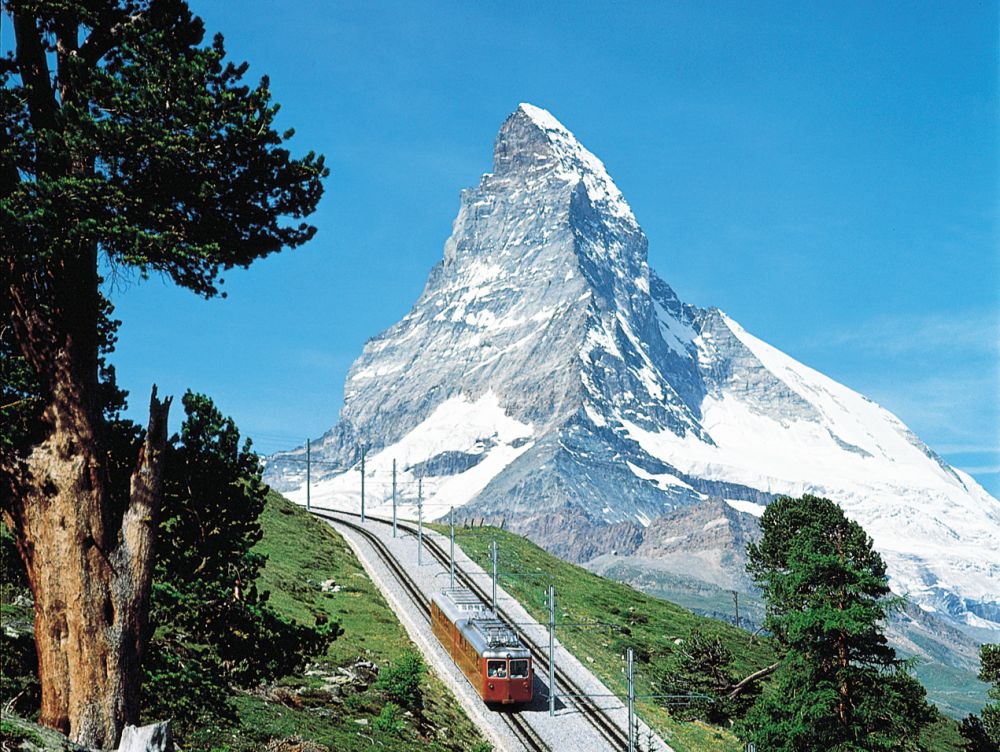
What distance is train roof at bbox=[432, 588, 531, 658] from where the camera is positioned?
57531 millimetres

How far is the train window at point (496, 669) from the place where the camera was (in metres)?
56.8

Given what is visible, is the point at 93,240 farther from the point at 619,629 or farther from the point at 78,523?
the point at 619,629

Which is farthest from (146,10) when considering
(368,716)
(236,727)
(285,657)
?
(368,716)

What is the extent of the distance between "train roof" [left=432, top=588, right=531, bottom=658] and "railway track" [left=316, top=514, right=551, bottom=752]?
A: 137 inches

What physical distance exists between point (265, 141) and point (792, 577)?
96.1 ft

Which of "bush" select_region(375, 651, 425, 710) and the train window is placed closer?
"bush" select_region(375, 651, 425, 710)

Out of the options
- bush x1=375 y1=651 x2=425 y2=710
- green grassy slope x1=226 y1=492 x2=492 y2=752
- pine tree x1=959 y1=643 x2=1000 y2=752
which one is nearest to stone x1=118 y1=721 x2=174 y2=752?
green grassy slope x1=226 y1=492 x2=492 y2=752

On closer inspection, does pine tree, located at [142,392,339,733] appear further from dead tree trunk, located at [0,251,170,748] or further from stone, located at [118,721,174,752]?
stone, located at [118,721,174,752]

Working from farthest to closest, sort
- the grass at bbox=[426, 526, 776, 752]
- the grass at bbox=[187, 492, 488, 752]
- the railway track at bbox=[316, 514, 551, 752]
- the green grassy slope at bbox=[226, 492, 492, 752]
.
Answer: the grass at bbox=[426, 526, 776, 752], the railway track at bbox=[316, 514, 551, 752], the green grassy slope at bbox=[226, 492, 492, 752], the grass at bbox=[187, 492, 488, 752]

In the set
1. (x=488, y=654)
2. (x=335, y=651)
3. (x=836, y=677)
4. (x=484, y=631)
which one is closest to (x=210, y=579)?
(x=836, y=677)

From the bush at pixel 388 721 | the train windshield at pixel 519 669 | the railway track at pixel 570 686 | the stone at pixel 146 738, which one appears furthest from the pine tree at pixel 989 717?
the stone at pixel 146 738

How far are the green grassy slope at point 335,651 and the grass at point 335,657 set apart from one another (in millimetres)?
64

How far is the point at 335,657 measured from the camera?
190ft

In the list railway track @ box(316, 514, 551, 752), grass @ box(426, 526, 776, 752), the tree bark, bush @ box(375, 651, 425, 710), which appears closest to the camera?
the tree bark
